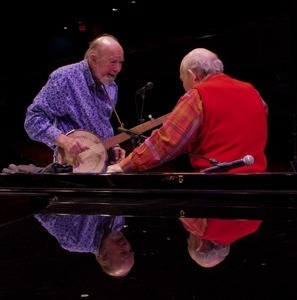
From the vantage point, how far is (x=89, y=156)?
2725mm

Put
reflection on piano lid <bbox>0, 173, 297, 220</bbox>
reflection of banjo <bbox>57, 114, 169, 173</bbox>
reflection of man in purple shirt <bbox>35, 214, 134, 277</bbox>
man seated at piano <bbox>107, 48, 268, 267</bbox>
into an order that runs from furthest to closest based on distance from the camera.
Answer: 1. reflection of banjo <bbox>57, 114, 169, 173</bbox>
2. man seated at piano <bbox>107, 48, 268, 267</bbox>
3. reflection on piano lid <bbox>0, 173, 297, 220</bbox>
4. reflection of man in purple shirt <bbox>35, 214, 134, 277</bbox>

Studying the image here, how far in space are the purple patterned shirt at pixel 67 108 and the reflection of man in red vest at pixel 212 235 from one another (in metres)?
1.52

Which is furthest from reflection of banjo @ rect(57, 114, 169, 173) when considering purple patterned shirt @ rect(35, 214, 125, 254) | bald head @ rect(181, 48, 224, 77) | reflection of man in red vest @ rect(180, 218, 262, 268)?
reflection of man in red vest @ rect(180, 218, 262, 268)

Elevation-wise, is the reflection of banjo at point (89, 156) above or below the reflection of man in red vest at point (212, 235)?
below

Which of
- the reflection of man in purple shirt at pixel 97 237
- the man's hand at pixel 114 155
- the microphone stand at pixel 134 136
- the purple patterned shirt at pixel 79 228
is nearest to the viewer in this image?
the reflection of man in purple shirt at pixel 97 237

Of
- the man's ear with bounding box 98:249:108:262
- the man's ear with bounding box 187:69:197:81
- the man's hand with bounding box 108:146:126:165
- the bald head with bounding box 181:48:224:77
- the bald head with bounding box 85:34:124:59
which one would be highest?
the bald head with bounding box 85:34:124:59

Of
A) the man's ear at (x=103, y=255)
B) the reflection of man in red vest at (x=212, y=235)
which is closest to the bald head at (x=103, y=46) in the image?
the reflection of man in red vest at (x=212, y=235)

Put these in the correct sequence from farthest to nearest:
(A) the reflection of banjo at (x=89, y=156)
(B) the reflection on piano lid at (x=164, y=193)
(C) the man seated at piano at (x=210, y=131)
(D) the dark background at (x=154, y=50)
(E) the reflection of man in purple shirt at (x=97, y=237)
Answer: (D) the dark background at (x=154, y=50) → (A) the reflection of banjo at (x=89, y=156) → (C) the man seated at piano at (x=210, y=131) → (B) the reflection on piano lid at (x=164, y=193) → (E) the reflection of man in purple shirt at (x=97, y=237)

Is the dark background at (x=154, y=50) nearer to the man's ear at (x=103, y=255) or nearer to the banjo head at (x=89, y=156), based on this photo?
the banjo head at (x=89, y=156)

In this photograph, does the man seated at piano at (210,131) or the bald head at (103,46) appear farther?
the bald head at (103,46)

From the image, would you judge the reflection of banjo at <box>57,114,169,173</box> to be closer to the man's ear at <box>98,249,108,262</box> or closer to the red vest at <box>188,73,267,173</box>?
the red vest at <box>188,73,267,173</box>

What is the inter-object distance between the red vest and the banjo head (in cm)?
59

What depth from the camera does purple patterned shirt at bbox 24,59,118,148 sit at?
9.05 feet

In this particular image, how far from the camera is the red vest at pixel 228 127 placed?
2.20 metres
